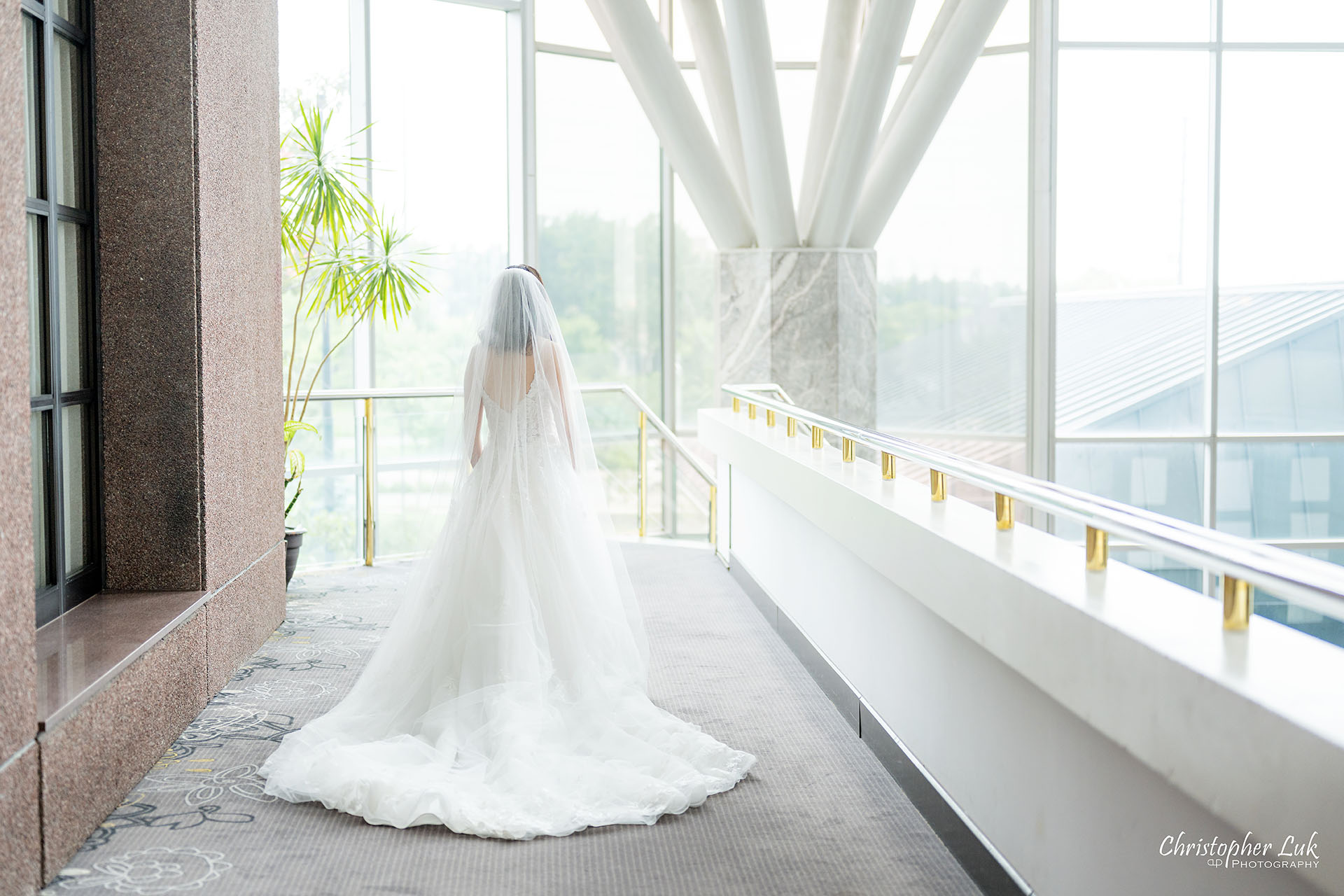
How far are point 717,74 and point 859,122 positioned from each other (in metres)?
1.16

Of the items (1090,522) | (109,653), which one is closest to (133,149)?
(109,653)

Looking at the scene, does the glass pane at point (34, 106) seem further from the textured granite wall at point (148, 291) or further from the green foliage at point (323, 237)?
the green foliage at point (323, 237)

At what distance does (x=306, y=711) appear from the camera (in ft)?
12.1

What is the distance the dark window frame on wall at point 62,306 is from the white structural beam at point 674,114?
3208 mm

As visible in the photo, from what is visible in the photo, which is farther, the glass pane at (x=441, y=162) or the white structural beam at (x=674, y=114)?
the glass pane at (x=441, y=162)

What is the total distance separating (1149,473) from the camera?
29.3 ft

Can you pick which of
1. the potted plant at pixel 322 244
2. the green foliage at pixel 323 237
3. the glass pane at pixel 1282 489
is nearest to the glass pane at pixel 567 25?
the green foliage at pixel 323 237

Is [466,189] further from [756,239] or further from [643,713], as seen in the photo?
[643,713]

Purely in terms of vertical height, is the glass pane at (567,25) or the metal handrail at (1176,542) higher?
the glass pane at (567,25)

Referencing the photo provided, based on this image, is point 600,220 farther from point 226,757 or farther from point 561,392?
point 226,757

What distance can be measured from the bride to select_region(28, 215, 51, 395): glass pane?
1211 mm

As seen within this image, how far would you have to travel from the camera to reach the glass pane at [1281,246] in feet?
27.8

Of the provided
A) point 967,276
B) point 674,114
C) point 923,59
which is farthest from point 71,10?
point 967,276

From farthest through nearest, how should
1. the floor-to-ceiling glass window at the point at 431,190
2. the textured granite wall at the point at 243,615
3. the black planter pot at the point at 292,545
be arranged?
the floor-to-ceiling glass window at the point at 431,190
the black planter pot at the point at 292,545
the textured granite wall at the point at 243,615
